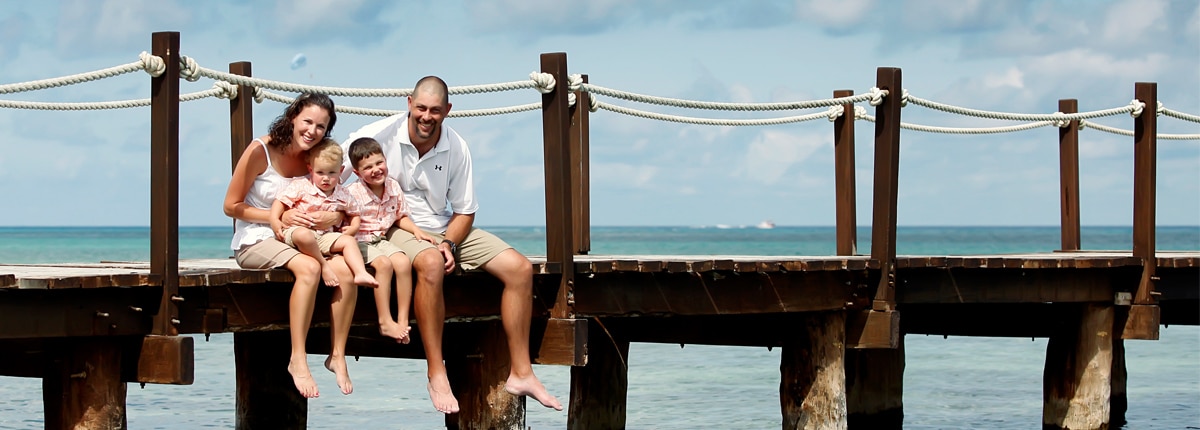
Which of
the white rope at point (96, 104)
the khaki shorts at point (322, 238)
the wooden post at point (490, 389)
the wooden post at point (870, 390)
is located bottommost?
the wooden post at point (870, 390)

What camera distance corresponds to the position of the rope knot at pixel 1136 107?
32.9 feet

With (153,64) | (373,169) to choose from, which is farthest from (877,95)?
(153,64)

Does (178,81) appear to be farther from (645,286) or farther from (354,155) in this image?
(645,286)

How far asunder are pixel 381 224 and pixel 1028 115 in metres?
5.13

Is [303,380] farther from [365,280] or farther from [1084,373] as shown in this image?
[1084,373]

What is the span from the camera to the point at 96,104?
7391 mm

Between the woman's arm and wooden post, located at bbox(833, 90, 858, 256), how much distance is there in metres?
4.25

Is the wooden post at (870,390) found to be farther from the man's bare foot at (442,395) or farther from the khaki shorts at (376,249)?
the khaki shorts at (376,249)

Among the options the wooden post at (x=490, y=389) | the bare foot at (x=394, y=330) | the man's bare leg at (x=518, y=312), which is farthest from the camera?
the wooden post at (x=490, y=389)

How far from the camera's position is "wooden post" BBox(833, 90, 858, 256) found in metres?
9.67

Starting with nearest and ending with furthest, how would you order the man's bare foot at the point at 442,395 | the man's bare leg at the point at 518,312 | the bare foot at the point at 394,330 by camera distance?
the bare foot at the point at 394,330, the man's bare foot at the point at 442,395, the man's bare leg at the point at 518,312

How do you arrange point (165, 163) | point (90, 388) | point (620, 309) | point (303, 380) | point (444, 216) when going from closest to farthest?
point (165, 163)
point (90, 388)
point (303, 380)
point (444, 216)
point (620, 309)

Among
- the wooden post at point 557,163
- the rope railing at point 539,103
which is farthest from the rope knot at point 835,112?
the wooden post at point 557,163

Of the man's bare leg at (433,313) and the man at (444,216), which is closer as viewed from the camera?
the man's bare leg at (433,313)
